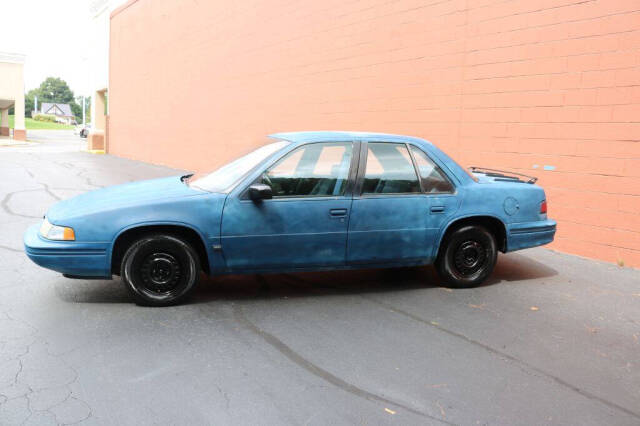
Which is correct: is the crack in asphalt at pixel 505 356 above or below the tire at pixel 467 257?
below

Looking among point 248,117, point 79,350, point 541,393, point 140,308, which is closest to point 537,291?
point 541,393

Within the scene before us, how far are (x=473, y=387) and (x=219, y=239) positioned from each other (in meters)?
2.41

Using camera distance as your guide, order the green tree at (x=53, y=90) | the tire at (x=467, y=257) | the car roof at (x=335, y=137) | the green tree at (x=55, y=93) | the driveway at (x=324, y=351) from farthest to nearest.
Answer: the green tree at (x=53, y=90) < the green tree at (x=55, y=93) < the tire at (x=467, y=257) < the car roof at (x=335, y=137) < the driveway at (x=324, y=351)

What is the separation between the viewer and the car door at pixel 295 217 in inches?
192

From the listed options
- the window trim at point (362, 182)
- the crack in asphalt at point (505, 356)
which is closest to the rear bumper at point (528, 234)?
the window trim at point (362, 182)

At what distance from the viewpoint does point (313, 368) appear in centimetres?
375

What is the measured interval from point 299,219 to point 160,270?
127 centimetres

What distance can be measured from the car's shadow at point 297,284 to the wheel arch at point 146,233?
17.9 inches

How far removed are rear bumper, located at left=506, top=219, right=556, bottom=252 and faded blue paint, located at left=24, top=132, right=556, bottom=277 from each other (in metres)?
0.02

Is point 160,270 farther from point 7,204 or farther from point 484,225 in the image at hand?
point 7,204

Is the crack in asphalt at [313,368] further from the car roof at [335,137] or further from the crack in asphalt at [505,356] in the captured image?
the car roof at [335,137]

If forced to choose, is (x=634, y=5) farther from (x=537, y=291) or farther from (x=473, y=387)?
(x=473, y=387)

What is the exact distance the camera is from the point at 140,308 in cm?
482

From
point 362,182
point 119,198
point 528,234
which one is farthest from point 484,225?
point 119,198
